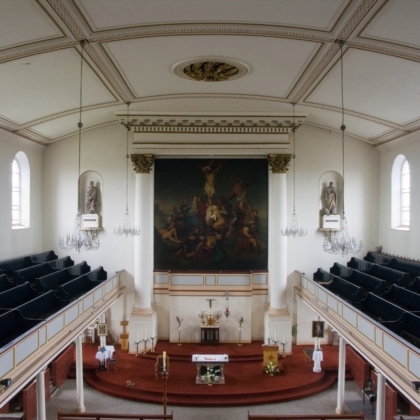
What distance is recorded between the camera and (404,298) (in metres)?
11.6

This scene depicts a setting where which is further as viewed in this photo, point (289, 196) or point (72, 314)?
point (289, 196)

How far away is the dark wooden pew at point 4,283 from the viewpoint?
12.0 meters

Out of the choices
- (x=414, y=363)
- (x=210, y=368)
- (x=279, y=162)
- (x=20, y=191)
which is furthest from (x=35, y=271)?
(x=414, y=363)

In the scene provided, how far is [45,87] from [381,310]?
1086cm

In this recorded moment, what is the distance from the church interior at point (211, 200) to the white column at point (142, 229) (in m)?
0.06

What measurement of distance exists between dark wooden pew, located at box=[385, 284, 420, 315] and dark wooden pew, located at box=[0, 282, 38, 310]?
1038cm

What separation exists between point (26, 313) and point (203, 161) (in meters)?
9.19

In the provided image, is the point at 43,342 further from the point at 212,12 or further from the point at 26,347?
the point at 212,12

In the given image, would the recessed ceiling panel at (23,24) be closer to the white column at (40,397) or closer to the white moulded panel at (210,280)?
the white column at (40,397)

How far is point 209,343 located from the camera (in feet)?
55.5

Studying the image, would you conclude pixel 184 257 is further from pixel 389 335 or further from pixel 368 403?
pixel 389 335

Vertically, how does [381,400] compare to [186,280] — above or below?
below

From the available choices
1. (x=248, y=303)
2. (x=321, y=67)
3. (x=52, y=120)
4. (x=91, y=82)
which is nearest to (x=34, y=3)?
(x=91, y=82)

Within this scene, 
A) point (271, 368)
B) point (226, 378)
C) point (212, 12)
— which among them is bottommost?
point (226, 378)
